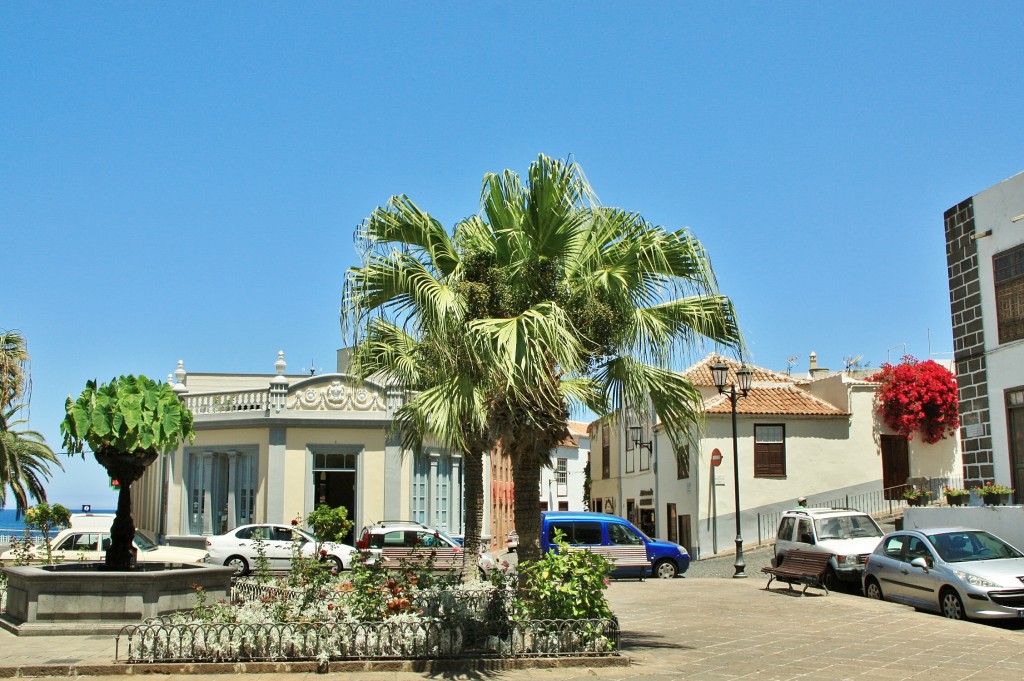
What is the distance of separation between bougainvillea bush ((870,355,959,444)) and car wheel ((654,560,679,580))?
10.7 meters

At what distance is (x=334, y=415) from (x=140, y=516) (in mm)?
11036

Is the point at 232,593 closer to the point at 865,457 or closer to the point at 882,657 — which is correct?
the point at 882,657

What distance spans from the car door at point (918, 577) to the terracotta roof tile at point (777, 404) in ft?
45.4

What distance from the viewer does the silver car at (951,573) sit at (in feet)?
47.3

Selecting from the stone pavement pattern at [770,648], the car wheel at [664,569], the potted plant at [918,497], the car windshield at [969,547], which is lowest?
the car wheel at [664,569]

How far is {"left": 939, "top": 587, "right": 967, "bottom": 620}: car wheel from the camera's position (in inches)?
Result: 589

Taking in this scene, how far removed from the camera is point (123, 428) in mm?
14422

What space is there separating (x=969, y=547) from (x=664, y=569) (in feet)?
34.3

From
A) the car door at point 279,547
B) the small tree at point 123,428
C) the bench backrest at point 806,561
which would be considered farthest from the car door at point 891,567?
the car door at point 279,547

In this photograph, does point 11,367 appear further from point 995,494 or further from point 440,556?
point 995,494

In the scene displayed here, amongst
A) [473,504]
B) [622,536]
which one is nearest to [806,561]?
[473,504]

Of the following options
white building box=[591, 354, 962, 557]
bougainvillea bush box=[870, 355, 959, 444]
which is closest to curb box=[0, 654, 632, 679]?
white building box=[591, 354, 962, 557]

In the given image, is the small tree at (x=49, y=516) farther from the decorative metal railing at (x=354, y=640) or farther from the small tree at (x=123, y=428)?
the decorative metal railing at (x=354, y=640)

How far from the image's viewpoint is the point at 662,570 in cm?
2547
